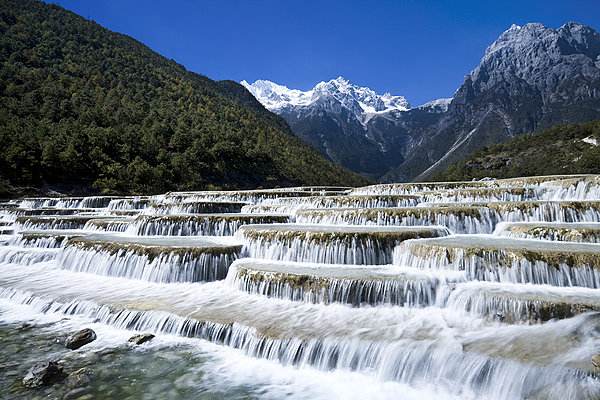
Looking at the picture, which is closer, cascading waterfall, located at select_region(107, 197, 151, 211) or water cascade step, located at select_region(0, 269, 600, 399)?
water cascade step, located at select_region(0, 269, 600, 399)

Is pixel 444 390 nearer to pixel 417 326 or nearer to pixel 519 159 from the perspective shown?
pixel 417 326

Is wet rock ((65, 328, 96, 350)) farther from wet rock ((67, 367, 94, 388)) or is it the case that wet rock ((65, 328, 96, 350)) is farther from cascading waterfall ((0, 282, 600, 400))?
wet rock ((67, 367, 94, 388))

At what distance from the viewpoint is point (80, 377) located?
7.27 metres

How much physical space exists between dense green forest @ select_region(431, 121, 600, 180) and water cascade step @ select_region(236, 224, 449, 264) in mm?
67119

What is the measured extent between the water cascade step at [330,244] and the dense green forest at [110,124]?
3896 centimetres

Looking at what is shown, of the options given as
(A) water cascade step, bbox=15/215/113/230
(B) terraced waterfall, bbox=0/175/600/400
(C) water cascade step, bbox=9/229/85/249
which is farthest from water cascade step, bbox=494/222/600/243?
(A) water cascade step, bbox=15/215/113/230

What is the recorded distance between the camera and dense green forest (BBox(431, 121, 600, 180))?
73438 mm

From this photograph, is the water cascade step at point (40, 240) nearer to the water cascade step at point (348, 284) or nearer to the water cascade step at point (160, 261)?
the water cascade step at point (160, 261)

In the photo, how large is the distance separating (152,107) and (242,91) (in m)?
95.6

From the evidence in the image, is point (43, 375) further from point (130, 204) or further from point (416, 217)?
point (130, 204)

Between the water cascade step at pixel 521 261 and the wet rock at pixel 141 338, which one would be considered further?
the water cascade step at pixel 521 261

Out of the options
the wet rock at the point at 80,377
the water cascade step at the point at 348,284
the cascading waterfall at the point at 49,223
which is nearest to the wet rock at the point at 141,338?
the wet rock at the point at 80,377

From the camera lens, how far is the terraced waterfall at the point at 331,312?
680 cm

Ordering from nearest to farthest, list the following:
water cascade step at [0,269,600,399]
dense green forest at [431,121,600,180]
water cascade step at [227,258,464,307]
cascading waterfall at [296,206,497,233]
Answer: water cascade step at [0,269,600,399]
water cascade step at [227,258,464,307]
cascading waterfall at [296,206,497,233]
dense green forest at [431,121,600,180]
